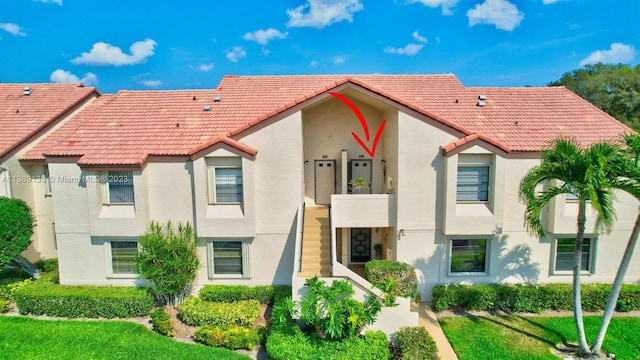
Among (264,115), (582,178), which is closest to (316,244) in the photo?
(264,115)

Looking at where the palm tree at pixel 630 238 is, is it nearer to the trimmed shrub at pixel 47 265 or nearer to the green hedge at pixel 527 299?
the green hedge at pixel 527 299

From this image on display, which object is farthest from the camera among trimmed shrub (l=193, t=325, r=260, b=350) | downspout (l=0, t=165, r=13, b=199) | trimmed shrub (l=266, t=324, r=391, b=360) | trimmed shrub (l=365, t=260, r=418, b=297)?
downspout (l=0, t=165, r=13, b=199)

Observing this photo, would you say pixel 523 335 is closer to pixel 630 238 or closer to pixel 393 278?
pixel 630 238

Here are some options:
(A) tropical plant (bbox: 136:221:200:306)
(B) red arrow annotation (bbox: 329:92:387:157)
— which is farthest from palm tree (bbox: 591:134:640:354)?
(A) tropical plant (bbox: 136:221:200:306)

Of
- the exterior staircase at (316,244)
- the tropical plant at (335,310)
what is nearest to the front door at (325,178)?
the exterior staircase at (316,244)

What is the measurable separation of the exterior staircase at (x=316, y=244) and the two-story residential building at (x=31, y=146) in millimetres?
14118

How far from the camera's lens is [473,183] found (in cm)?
1644

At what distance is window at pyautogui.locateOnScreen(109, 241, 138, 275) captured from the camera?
17.1m

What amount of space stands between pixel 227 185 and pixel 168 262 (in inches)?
160

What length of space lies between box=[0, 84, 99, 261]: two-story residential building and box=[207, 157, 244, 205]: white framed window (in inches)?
401

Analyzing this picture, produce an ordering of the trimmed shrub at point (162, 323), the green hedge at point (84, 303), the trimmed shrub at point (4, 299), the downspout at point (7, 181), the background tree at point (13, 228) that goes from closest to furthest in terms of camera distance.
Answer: the trimmed shrub at point (162, 323)
the green hedge at point (84, 303)
the trimmed shrub at point (4, 299)
the background tree at point (13, 228)
the downspout at point (7, 181)

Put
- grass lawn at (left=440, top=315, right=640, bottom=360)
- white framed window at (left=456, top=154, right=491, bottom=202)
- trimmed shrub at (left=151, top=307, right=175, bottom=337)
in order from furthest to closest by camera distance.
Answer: white framed window at (left=456, top=154, right=491, bottom=202) < trimmed shrub at (left=151, top=307, right=175, bottom=337) < grass lawn at (left=440, top=315, right=640, bottom=360)

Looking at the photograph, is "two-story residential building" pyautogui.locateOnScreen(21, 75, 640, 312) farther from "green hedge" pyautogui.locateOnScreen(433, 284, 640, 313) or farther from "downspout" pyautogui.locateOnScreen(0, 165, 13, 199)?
"downspout" pyautogui.locateOnScreen(0, 165, 13, 199)

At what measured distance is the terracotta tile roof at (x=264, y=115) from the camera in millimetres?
16359
